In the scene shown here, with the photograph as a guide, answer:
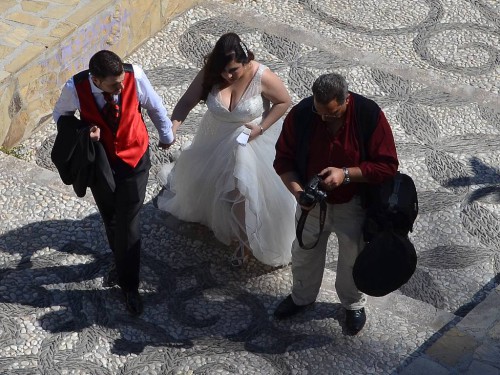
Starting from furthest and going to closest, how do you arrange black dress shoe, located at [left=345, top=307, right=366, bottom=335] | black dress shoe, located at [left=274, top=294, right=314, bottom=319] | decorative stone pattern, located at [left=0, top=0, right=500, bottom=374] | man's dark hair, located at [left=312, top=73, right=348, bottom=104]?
black dress shoe, located at [left=274, top=294, right=314, bottom=319] < black dress shoe, located at [left=345, top=307, right=366, bottom=335] < decorative stone pattern, located at [left=0, top=0, right=500, bottom=374] < man's dark hair, located at [left=312, top=73, right=348, bottom=104]

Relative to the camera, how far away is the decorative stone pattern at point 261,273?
5.19 meters

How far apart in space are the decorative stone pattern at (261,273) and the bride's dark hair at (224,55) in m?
1.21

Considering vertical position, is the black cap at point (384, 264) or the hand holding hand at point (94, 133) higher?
the hand holding hand at point (94, 133)

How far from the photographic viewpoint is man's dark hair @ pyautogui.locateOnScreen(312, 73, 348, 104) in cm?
461

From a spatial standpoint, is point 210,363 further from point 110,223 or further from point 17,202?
point 17,202

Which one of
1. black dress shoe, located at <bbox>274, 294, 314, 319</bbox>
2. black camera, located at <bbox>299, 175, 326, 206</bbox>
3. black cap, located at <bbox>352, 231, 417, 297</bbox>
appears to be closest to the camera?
black camera, located at <bbox>299, 175, 326, 206</bbox>

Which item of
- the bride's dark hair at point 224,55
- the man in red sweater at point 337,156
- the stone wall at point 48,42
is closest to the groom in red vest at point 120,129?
the bride's dark hair at point 224,55

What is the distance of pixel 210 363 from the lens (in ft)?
16.9

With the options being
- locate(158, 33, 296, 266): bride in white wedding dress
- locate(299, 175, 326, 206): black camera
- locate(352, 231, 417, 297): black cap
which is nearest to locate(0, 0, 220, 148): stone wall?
locate(158, 33, 296, 266): bride in white wedding dress

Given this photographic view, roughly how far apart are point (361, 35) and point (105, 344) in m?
4.44

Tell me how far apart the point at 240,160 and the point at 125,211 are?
0.79 m

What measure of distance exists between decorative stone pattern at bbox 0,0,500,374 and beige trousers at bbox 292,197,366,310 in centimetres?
19

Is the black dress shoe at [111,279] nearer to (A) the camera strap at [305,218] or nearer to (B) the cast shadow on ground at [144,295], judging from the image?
(B) the cast shadow on ground at [144,295]

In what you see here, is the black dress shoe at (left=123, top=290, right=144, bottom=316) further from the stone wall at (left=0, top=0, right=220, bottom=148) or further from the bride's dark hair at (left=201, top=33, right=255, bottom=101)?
the stone wall at (left=0, top=0, right=220, bottom=148)
